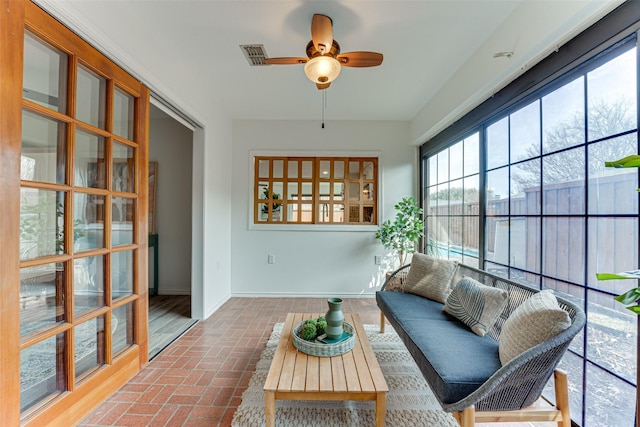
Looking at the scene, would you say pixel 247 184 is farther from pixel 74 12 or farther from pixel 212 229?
pixel 74 12

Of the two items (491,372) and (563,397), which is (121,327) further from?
(563,397)

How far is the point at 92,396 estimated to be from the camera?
1648 mm

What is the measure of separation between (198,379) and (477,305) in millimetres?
2120

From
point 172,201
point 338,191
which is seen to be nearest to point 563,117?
point 338,191

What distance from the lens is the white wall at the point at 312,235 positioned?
3.96 meters

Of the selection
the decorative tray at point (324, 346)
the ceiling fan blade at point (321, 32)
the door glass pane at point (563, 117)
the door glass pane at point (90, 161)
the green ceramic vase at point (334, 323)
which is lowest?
the decorative tray at point (324, 346)

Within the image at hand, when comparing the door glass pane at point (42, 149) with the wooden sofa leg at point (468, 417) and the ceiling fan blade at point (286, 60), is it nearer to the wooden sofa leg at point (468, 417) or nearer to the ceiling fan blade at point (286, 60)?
the ceiling fan blade at point (286, 60)

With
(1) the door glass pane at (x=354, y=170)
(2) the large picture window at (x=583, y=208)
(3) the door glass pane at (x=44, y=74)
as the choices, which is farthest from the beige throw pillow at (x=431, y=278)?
(3) the door glass pane at (x=44, y=74)

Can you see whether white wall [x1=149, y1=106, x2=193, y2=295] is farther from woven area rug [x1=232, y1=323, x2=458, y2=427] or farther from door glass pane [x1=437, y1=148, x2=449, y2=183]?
door glass pane [x1=437, y1=148, x2=449, y2=183]

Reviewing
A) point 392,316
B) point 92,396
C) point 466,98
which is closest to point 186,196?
point 92,396

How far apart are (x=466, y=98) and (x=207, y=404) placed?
3.24m

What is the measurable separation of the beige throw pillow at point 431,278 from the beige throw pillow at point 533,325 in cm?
95

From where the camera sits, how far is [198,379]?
197cm

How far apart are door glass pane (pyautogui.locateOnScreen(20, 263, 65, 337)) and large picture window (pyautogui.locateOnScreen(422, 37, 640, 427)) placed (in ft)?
9.88
